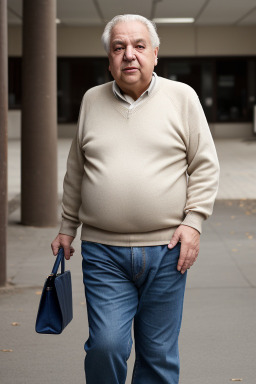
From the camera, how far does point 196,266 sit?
7.85 m

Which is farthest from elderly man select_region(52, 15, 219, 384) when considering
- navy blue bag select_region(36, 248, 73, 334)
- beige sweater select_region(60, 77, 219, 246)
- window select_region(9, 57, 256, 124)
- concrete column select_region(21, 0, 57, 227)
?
window select_region(9, 57, 256, 124)

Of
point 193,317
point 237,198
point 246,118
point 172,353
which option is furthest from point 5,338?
point 246,118

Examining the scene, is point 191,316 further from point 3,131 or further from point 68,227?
point 68,227

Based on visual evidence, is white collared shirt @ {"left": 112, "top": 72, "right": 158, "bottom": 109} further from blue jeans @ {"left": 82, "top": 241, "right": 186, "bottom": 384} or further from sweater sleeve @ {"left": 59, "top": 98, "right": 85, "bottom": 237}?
blue jeans @ {"left": 82, "top": 241, "right": 186, "bottom": 384}

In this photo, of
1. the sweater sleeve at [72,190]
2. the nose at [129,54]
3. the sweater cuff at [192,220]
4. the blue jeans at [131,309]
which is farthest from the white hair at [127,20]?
the blue jeans at [131,309]

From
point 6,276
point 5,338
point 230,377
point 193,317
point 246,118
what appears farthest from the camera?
point 246,118

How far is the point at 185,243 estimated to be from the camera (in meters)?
3.25

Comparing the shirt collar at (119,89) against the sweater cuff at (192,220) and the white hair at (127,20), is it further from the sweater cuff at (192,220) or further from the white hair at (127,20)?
the sweater cuff at (192,220)

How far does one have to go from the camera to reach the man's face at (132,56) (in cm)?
326

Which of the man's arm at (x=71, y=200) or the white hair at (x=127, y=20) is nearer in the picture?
the white hair at (x=127, y=20)

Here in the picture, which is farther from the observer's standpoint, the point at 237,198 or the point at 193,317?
the point at 237,198

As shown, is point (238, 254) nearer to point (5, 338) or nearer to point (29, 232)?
point (29, 232)

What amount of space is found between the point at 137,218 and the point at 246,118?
29.0 meters

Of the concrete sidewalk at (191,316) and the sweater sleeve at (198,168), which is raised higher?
the sweater sleeve at (198,168)
